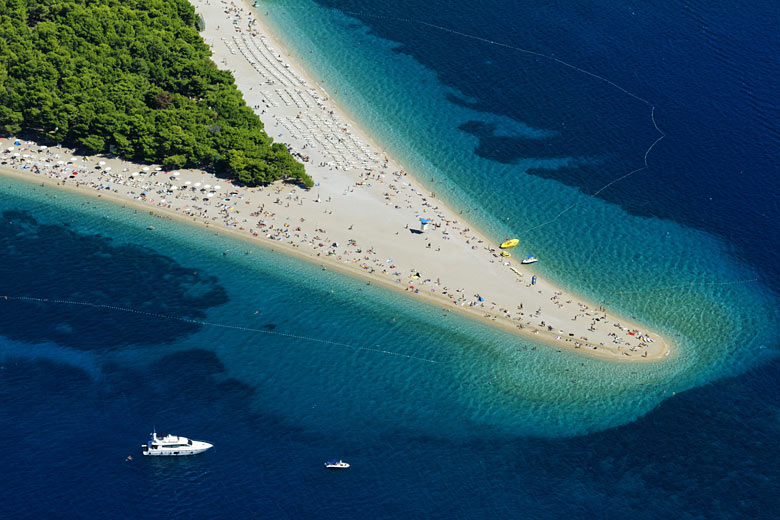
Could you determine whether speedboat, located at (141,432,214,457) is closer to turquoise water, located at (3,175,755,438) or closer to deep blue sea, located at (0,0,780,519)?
deep blue sea, located at (0,0,780,519)

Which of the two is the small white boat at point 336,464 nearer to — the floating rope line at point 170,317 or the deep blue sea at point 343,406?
the deep blue sea at point 343,406

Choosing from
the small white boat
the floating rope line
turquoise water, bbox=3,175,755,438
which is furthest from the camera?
the floating rope line

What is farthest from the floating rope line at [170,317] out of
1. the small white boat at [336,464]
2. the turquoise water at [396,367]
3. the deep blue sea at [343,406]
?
the small white boat at [336,464]

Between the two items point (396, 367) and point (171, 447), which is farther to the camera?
point (396, 367)

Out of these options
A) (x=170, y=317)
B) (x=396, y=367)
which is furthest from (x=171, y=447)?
(x=396, y=367)

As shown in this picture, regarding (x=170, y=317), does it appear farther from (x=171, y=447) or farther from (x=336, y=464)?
(x=336, y=464)

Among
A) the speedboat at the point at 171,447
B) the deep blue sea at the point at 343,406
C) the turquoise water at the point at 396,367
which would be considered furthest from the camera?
the turquoise water at the point at 396,367

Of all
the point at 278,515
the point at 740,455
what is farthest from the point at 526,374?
the point at 278,515

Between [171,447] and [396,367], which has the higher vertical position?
[396,367]

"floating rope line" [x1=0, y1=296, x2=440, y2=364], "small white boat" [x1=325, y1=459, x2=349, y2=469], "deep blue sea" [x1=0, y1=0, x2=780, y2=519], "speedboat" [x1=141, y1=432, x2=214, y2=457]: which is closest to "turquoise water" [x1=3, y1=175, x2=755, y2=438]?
"deep blue sea" [x1=0, y1=0, x2=780, y2=519]
